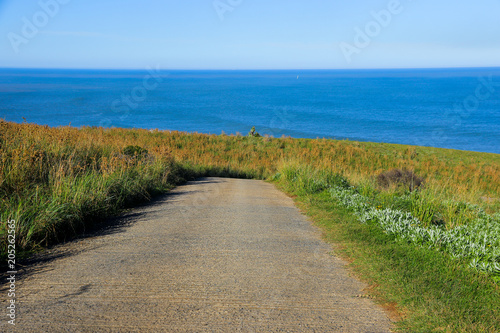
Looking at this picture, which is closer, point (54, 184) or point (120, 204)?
point (54, 184)

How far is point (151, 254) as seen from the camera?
5.32m

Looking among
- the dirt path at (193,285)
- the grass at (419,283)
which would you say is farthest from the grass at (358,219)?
the dirt path at (193,285)

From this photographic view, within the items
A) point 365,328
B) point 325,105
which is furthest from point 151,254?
point 325,105

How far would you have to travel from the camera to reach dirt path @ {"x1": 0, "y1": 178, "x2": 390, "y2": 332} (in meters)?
3.53

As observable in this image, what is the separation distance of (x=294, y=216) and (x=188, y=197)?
3240 mm

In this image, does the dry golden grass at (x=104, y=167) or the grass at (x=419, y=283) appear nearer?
the grass at (x=419, y=283)

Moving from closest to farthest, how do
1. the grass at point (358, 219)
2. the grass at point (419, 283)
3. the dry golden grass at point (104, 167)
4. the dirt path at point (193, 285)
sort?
the dirt path at point (193, 285), the grass at point (419, 283), the grass at point (358, 219), the dry golden grass at point (104, 167)

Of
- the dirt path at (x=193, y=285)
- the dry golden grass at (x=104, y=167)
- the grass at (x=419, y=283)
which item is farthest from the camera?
the dry golden grass at (x=104, y=167)

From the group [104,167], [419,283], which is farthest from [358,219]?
[104,167]

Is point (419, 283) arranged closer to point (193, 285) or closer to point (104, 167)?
point (193, 285)

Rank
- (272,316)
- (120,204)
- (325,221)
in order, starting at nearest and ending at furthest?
(272,316)
(325,221)
(120,204)

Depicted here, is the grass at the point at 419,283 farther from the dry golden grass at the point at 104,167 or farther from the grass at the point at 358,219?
the dry golden grass at the point at 104,167

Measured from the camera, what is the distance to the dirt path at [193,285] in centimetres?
353

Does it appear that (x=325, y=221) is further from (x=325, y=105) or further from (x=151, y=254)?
(x=325, y=105)
